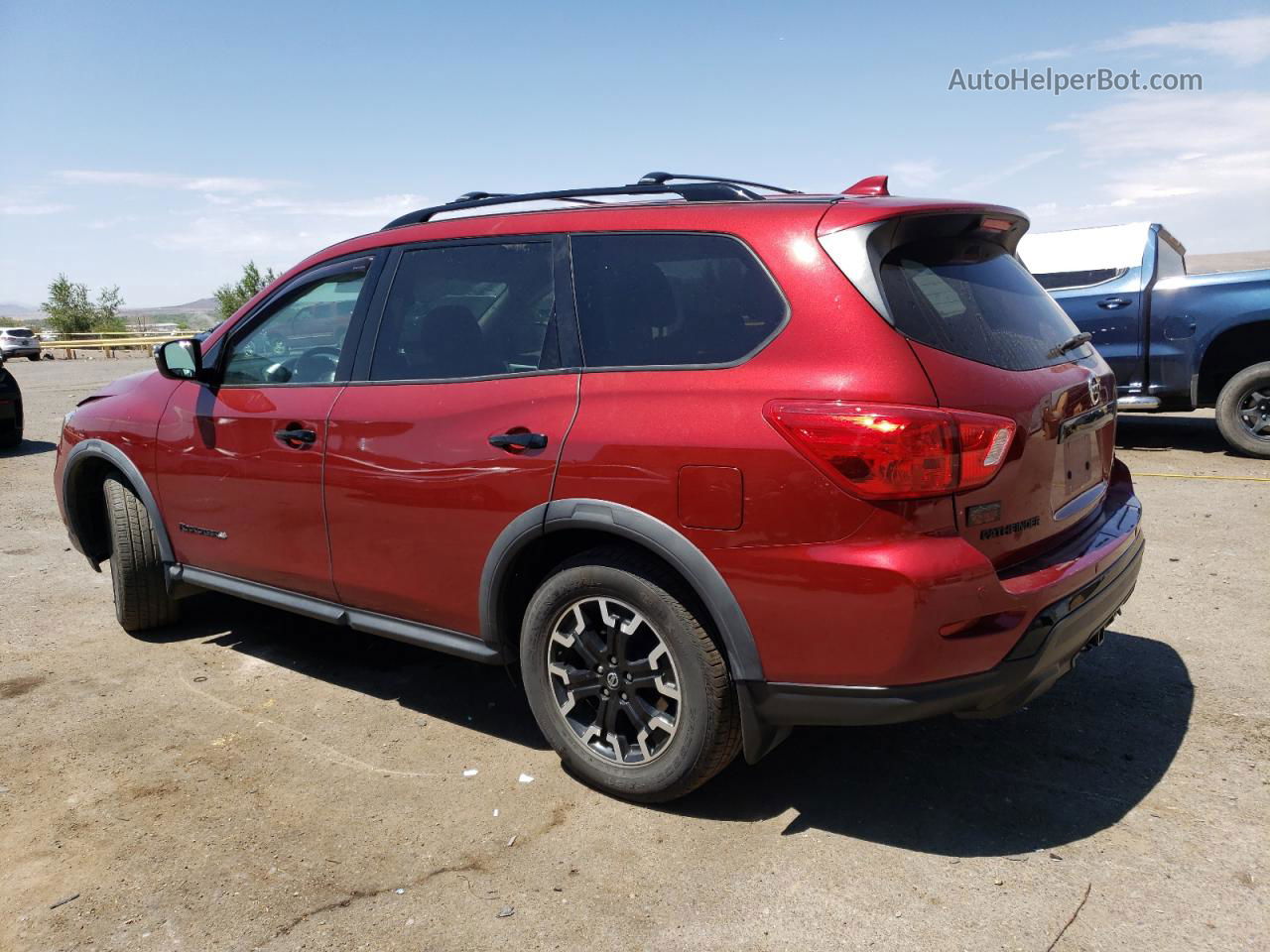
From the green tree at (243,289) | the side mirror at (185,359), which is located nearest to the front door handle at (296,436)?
the side mirror at (185,359)

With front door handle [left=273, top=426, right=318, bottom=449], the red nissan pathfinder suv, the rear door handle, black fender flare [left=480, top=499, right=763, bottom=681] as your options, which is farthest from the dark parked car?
black fender flare [left=480, top=499, right=763, bottom=681]

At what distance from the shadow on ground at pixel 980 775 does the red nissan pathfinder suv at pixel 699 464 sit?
1.36ft

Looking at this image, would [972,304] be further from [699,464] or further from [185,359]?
[185,359]

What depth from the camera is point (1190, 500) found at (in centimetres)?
722

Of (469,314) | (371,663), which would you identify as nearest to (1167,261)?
(469,314)

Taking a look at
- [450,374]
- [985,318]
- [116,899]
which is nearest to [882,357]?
[985,318]

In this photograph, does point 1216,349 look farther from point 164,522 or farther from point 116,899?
point 116,899

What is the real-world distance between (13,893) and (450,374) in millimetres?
2025

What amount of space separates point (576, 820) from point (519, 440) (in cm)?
121

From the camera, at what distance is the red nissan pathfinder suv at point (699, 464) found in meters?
2.65

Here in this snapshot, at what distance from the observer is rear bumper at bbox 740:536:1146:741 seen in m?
2.67

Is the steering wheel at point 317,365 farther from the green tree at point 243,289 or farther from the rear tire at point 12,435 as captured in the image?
the green tree at point 243,289

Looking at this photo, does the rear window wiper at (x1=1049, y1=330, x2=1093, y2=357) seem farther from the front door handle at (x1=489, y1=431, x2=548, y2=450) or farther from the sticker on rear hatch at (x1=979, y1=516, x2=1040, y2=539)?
the front door handle at (x1=489, y1=431, x2=548, y2=450)

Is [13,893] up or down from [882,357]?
down
